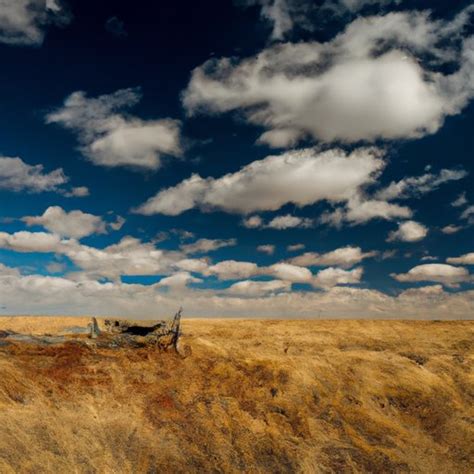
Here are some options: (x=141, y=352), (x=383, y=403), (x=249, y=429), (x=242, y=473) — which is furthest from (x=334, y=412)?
(x=141, y=352)

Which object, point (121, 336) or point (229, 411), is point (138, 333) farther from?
point (229, 411)

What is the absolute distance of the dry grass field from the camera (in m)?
19.3

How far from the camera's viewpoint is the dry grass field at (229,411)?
1927 cm

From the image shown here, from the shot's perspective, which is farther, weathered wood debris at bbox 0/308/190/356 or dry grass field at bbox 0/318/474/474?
weathered wood debris at bbox 0/308/190/356

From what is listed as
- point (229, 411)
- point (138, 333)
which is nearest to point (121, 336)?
point (138, 333)

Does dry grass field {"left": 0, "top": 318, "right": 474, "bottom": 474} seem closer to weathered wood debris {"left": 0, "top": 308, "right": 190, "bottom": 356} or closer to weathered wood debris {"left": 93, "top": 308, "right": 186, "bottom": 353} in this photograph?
weathered wood debris {"left": 0, "top": 308, "right": 190, "bottom": 356}

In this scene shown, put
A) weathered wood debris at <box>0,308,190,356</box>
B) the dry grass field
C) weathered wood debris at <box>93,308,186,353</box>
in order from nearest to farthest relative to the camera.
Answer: the dry grass field → weathered wood debris at <box>0,308,190,356</box> → weathered wood debris at <box>93,308,186,353</box>

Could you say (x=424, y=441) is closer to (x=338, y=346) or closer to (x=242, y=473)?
(x=242, y=473)

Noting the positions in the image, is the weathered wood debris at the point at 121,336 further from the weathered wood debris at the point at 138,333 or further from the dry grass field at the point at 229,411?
the dry grass field at the point at 229,411

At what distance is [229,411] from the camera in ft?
78.3

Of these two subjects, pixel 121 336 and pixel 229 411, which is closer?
pixel 229 411

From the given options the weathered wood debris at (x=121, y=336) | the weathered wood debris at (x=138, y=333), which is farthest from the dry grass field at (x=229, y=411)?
the weathered wood debris at (x=138, y=333)

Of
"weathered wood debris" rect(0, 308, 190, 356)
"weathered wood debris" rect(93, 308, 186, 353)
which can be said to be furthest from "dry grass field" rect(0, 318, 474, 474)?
"weathered wood debris" rect(93, 308, 186, 353)

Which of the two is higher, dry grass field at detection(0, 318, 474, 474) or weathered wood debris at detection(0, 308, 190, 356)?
weathered wood debris at detection(0, 308, 190, 356)
